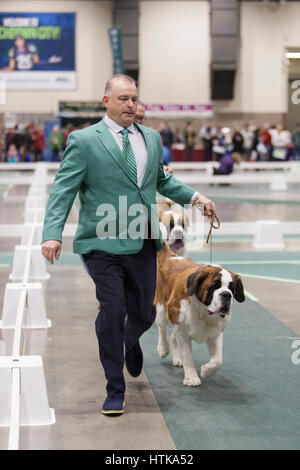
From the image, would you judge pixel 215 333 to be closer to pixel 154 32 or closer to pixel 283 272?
pixel 283 272

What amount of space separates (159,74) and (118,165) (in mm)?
32287

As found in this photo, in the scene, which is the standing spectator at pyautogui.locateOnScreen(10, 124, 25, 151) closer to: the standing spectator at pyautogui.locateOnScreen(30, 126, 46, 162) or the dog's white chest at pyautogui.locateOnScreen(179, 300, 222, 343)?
the standing spectator at pyautogui.locateOnScreen(30, 126, 46, 162)

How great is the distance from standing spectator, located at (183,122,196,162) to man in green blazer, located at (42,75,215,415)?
2823 centimetres

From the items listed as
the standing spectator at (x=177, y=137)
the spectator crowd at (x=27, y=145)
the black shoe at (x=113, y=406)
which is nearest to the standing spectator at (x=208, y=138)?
the standing spectator at (x=177, y=137)

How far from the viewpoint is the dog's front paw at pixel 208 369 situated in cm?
480

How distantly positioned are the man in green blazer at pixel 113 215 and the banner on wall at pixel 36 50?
31.8 m

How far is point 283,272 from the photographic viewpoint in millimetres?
9023

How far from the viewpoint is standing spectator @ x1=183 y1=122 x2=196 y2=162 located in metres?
32.4

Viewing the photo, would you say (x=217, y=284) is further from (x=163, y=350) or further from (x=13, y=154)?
(x=13, y=154)

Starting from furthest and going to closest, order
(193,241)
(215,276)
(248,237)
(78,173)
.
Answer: (248,237), (193,241), (215,276), (78,173)

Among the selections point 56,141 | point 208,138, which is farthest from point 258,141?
point 56,141

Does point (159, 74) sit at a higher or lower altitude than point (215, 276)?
higher

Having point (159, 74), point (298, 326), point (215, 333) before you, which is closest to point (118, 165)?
point (215, 333)

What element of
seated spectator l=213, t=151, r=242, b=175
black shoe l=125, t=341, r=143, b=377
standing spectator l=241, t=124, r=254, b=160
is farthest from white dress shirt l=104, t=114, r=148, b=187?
standing spectator l=241, t=124, r=254, b=160
